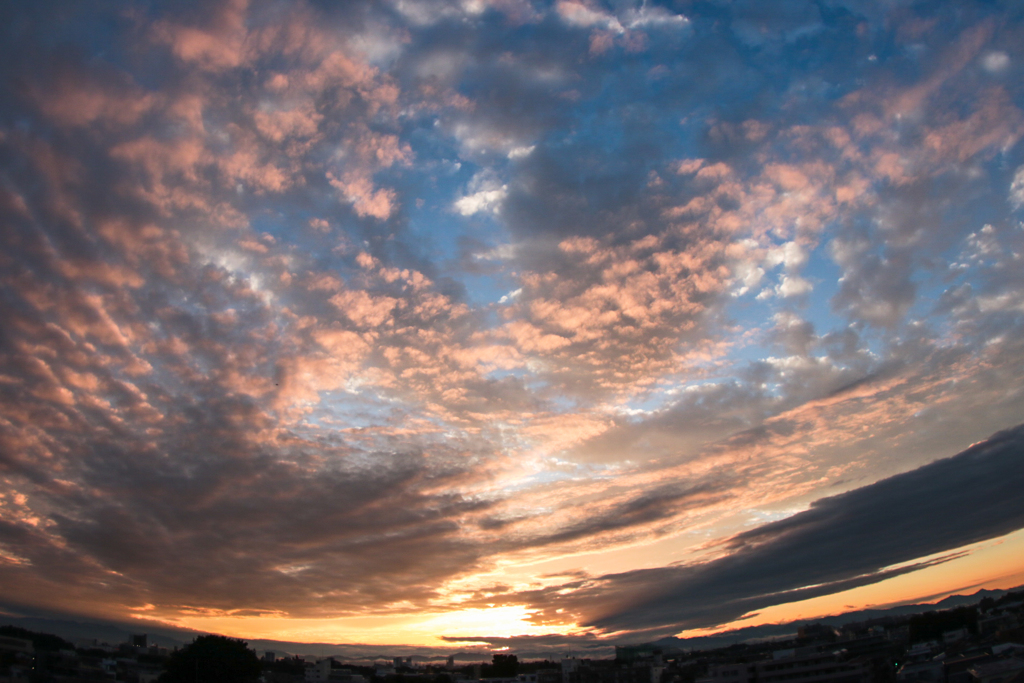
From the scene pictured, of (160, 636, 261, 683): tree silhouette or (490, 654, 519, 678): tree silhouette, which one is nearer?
(160, 636, 261, 683): tree silhouette

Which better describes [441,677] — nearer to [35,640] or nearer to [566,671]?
[566,671]

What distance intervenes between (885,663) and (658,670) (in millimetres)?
45602

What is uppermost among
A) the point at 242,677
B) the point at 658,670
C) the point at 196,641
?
the point at 196,641

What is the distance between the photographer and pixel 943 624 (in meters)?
103

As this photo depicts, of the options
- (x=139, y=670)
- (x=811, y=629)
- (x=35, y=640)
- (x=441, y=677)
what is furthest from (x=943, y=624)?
(x=35, y=640)

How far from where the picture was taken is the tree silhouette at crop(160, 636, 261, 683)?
208 ft

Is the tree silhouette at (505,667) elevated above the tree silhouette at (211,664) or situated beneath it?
situated beneath

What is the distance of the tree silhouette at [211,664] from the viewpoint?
6347cm

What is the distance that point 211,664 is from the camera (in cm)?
6488

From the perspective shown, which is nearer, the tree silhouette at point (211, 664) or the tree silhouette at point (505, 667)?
the tree silhouette at point (211, 664)

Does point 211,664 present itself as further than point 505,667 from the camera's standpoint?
No

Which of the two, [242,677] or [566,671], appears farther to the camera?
[566,671]

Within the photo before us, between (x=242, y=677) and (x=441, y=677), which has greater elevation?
(x=242, y=677)

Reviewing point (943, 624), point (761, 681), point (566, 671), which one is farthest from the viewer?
point (566, 671)
